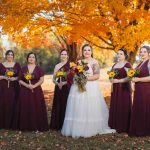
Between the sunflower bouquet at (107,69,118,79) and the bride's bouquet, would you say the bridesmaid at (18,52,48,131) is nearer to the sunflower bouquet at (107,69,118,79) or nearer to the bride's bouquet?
the bride's bouquet

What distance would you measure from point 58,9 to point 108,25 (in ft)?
6.11

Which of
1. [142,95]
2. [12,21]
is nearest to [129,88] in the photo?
[142,95]

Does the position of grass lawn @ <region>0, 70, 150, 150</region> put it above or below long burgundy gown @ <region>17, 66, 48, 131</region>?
below

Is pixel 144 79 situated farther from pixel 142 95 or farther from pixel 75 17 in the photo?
pixel 75 17

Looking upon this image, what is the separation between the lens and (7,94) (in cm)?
1125

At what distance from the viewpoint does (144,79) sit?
985 cm

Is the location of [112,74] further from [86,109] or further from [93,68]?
[86,109]

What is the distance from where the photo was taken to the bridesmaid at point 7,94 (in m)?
11.2

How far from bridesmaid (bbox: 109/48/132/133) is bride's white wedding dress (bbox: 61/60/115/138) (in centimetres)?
40

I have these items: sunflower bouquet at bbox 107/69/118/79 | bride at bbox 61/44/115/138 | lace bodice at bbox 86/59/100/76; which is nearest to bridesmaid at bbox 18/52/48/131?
bride at bbox 61/44/115/138

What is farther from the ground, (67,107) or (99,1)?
(99,1)

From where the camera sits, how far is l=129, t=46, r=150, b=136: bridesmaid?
9953 mm

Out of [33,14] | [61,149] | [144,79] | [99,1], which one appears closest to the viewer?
[61,149]

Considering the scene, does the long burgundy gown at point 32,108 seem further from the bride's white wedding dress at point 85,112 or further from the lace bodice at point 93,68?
the lace bodice at point 93,68
